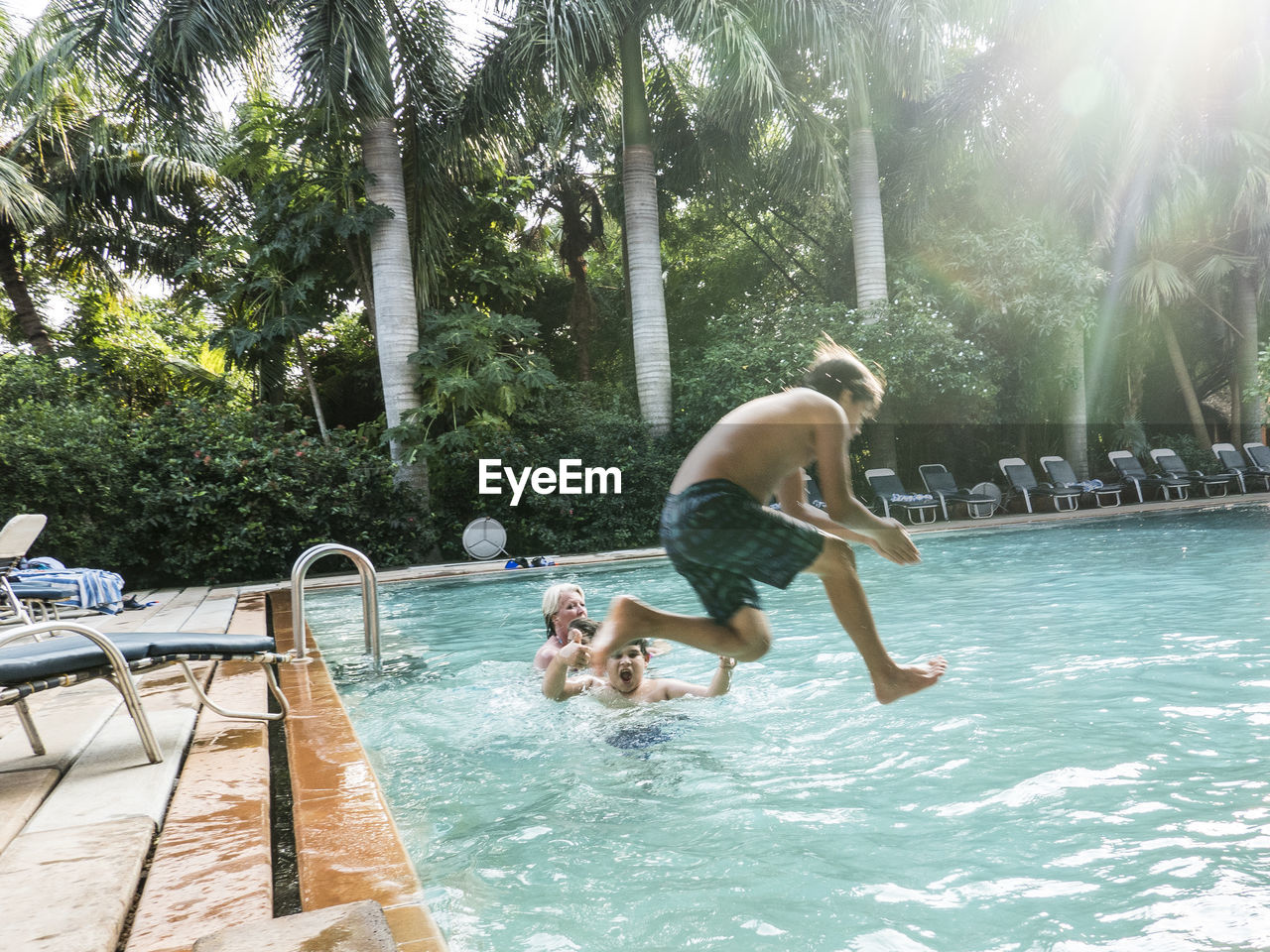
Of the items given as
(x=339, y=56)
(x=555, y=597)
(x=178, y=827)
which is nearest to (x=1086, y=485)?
(x=339, y=56)

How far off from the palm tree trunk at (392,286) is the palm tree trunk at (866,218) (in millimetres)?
7785

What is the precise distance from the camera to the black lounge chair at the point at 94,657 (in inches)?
126

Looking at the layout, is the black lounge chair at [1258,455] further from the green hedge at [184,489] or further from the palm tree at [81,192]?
the palm tree at [81,192]

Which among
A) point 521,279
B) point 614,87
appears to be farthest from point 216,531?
point 614,87

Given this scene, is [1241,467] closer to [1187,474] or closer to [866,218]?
[1187,474]

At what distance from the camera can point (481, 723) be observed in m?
5.44

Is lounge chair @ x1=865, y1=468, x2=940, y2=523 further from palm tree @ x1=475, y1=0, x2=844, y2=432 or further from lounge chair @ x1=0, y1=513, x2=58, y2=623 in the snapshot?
lounge chair @ x1=0, y1=513, x2=58, y2=623

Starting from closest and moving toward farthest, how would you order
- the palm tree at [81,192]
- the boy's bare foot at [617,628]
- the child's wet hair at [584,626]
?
the boy's bare foot at [617,628] → the child's wet hair at [584,626] → the palm tree at [81,192]

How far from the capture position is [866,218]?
16.4m

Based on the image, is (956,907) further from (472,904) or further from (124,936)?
(124,936)

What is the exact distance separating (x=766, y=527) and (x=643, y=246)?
41.1 ft

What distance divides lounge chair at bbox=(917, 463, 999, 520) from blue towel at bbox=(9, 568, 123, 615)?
13.2 m

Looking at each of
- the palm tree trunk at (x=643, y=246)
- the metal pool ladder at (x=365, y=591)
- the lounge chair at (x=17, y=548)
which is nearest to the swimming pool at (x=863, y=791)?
the metal pool ladder at (x=365, y=591)

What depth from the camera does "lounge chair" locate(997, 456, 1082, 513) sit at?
1764 cm
